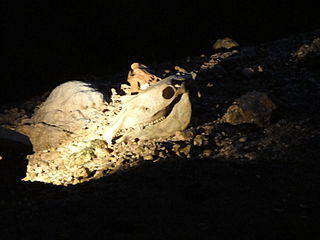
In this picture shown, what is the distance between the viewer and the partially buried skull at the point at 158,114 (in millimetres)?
4812

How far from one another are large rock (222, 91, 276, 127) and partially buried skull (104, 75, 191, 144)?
65cm

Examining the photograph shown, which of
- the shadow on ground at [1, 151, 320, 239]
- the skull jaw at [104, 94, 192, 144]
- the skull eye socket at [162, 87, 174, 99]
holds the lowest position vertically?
the shadow on ground at [1, 151, 320, 239]

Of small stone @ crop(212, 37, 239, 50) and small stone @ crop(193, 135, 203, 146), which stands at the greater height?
small stone @ crop(212, 37, 239, 50)

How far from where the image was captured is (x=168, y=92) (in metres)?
4.83

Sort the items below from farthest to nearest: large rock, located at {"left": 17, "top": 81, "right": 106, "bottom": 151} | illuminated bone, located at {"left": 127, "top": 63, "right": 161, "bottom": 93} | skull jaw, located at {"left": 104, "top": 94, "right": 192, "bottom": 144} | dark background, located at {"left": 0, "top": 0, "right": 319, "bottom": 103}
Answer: dark background, located at {"left": 0, "top": 0, "right": 319, "bottom": 103}, illuminated bone, located at {"left": 127, "top": 63, "right": 161, "bottom": 93}, large rock, located at {"left": 17, "top": 81, "right": 106, "bottom": 151}, skull jaw, located at {"left": 104, "top": 94, "right": 192, "bottom": 144}

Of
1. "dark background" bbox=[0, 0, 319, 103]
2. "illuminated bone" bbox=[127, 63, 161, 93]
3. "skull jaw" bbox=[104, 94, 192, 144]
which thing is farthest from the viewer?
"dark background" bbox=[0, 0, 319, 103]

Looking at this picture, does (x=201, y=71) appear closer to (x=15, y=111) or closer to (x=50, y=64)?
(x=15, y=111)

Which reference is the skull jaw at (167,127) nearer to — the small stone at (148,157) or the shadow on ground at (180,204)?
the small stone at (148,157)

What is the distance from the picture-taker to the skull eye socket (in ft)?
15.8

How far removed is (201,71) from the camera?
684 centimetres

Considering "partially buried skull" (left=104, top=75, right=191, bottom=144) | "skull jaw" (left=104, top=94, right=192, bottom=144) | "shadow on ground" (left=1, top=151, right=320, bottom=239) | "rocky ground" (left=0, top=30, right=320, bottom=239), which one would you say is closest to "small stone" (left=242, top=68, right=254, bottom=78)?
"rocky ground" (left=0, top=30, right=320, bottom=239)

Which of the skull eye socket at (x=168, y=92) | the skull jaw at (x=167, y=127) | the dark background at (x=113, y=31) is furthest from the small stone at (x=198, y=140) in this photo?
the dark background at (x=113, y=31)

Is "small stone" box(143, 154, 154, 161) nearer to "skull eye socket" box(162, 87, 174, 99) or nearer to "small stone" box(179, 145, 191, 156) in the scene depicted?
"small stone" box(179, 145, 191, 156)

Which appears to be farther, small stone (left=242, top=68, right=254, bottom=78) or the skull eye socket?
small stone (left=242, top=68, right=254, bottom=78)
